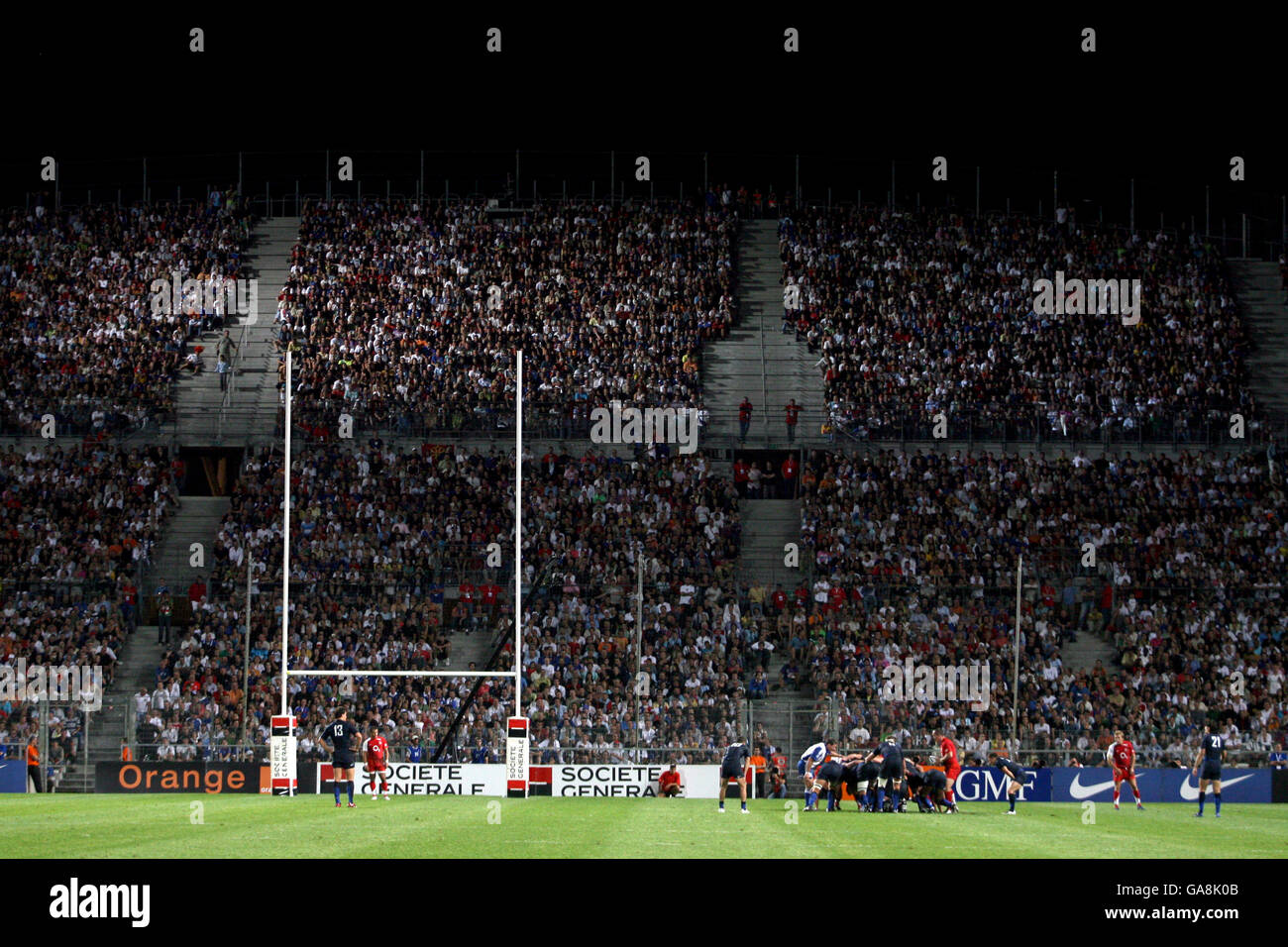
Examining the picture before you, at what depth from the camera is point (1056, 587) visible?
4075 centimetres

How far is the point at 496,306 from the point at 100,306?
1193cm

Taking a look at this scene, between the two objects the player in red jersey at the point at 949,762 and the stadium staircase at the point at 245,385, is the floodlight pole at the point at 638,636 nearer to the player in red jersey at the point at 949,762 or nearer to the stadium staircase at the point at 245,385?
the player in red jersey at the point at 949,762

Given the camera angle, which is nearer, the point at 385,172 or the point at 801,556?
the point at 801,556

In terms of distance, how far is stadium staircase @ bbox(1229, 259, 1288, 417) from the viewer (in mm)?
47359

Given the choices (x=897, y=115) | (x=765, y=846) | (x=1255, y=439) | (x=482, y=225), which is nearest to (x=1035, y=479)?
(x=1255, y=439)

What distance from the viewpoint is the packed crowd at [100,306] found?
44.2m

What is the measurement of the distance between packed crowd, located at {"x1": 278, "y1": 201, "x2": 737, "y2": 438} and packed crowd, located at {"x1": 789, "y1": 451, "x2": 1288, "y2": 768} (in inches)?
281

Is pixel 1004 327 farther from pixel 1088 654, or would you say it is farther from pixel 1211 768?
pixel 1211 768

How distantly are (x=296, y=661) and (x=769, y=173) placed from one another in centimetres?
2491

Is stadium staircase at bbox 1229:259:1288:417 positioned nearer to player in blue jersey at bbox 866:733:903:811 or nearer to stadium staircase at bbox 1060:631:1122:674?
stadium staircase at bbox 1060:631:1122:674

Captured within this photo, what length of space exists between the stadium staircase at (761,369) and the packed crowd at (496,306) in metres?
0.72

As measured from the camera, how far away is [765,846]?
18.0 m

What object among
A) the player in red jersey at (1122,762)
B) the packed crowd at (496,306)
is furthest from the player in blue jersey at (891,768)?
the packed crowd at (496,306)

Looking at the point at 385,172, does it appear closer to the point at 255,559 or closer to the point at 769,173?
the point at 769,173
